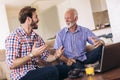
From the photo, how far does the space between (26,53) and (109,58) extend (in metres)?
0.63

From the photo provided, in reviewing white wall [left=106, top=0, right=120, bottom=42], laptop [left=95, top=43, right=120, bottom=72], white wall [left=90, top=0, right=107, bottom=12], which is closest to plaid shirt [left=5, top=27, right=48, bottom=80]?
laptop [left=95, top=43, right=120, bottom=72]

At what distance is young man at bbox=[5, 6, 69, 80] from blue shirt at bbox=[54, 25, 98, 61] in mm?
572

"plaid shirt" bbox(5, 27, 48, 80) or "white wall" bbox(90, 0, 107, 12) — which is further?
"white wall" bbox(90, 0, 107, 12)

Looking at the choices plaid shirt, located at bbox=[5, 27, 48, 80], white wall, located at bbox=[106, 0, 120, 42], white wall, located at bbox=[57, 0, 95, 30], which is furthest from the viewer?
white wall, located at bbox=[57, 0, 95, 30]

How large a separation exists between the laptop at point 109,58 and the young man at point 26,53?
0.35 m

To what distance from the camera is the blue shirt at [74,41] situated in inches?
99.1

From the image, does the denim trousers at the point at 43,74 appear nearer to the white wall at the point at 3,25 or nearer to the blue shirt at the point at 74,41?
the blue shirt at the point at 74,41

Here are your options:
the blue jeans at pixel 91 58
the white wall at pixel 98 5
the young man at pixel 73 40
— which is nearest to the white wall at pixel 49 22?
the white wall at pixel 98 5

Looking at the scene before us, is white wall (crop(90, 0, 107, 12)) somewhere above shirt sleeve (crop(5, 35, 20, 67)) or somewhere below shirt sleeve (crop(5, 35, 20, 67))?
above

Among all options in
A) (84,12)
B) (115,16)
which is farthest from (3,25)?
(115,16)

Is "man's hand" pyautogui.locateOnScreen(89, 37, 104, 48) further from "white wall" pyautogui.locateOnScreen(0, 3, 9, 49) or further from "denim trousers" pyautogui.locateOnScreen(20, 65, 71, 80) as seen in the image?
"white wall" pyautogui.locateOnScreen(0, 3, 9, 49)

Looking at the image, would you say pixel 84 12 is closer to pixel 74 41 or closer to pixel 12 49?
pixel 74 41

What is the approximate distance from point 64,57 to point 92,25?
3453 millimetres

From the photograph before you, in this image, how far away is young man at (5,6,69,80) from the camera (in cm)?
171
